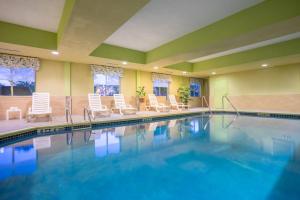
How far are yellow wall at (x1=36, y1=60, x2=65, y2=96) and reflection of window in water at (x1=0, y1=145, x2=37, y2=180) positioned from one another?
375 cm

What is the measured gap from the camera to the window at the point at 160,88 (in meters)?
10.1

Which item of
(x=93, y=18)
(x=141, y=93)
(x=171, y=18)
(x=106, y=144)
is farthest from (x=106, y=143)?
→ (x=141, y=93)

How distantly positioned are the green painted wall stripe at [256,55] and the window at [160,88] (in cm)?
231

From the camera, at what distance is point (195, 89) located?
1255 cm

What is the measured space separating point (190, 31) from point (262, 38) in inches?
73.6

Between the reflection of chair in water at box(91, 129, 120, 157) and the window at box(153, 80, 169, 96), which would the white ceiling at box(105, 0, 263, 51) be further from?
the window at box(153, 80, 169, 96)

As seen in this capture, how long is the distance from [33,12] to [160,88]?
736cm

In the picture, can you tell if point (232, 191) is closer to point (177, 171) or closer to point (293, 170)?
point (177, 171)

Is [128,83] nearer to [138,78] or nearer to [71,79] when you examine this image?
[138,78]

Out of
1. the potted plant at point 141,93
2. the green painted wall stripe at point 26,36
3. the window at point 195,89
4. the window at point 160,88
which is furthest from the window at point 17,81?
the window at point 195,89

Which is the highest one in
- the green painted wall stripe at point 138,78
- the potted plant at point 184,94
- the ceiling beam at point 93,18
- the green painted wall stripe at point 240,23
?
the green painted wall stripe at point 240,23

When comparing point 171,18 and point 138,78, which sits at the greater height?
point 171,18

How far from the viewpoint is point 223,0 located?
3.42 m

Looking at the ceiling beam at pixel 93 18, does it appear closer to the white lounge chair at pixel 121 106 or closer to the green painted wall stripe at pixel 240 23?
the green painted wall stripe at pixel 240 23
